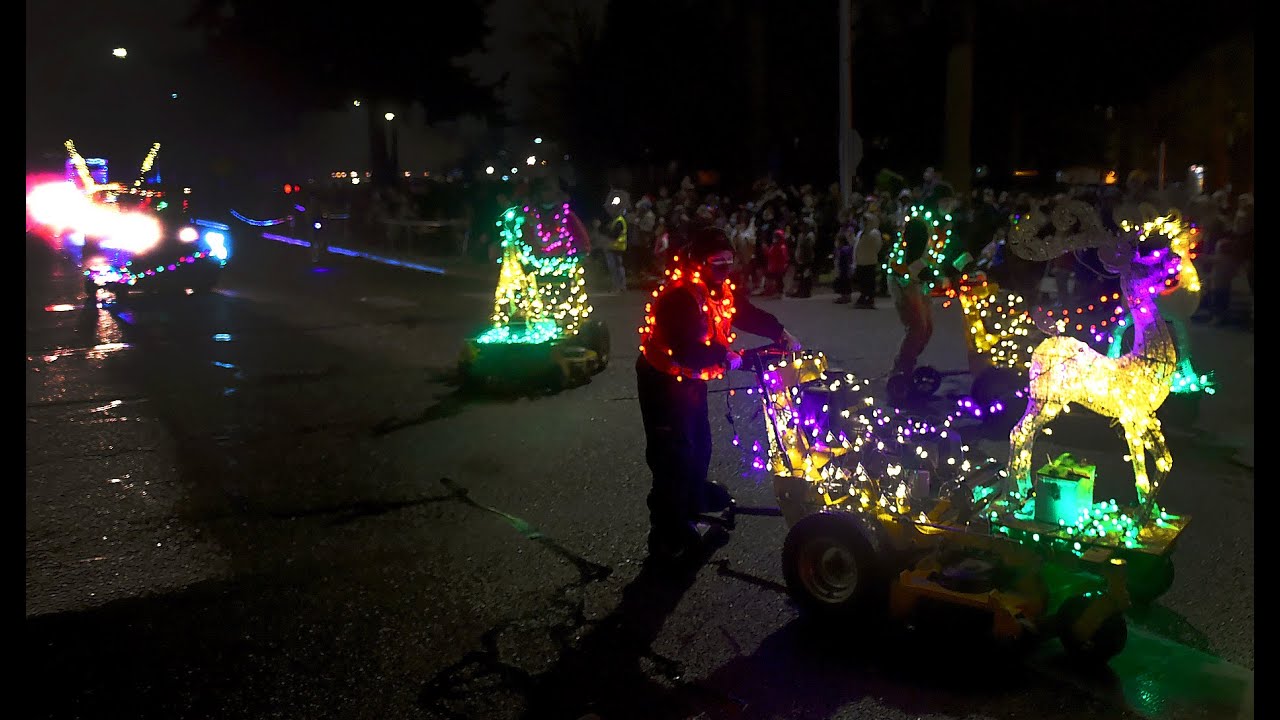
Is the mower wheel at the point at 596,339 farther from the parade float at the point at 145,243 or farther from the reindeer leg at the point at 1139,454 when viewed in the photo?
the parade float at the point at 145,243

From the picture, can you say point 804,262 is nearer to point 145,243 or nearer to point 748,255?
point 748,255

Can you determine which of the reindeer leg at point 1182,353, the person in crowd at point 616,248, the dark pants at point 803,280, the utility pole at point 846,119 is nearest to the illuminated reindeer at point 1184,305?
the reindeer leg at point 1182,353

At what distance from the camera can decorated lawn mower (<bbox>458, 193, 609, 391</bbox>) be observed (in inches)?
417

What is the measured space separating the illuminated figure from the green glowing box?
6.36m

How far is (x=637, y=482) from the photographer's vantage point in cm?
753

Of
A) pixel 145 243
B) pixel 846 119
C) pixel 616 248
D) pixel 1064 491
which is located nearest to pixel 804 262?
pixel 616 248

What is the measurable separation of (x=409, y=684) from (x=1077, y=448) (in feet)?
Result: 18.8

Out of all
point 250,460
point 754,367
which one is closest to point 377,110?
point 250,460

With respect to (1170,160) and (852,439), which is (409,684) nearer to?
(852,439)

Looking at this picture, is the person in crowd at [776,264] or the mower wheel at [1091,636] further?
the person in crowd at [776,264]

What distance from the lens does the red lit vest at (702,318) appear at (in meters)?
5.95

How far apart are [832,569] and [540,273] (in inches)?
245

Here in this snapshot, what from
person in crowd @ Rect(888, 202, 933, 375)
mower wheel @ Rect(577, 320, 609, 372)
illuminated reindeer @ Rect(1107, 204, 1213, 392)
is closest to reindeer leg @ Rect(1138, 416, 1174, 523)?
illuminated reindeer @ Rect(1107, 204, 1213, 392)

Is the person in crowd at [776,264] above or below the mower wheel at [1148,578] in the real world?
above
